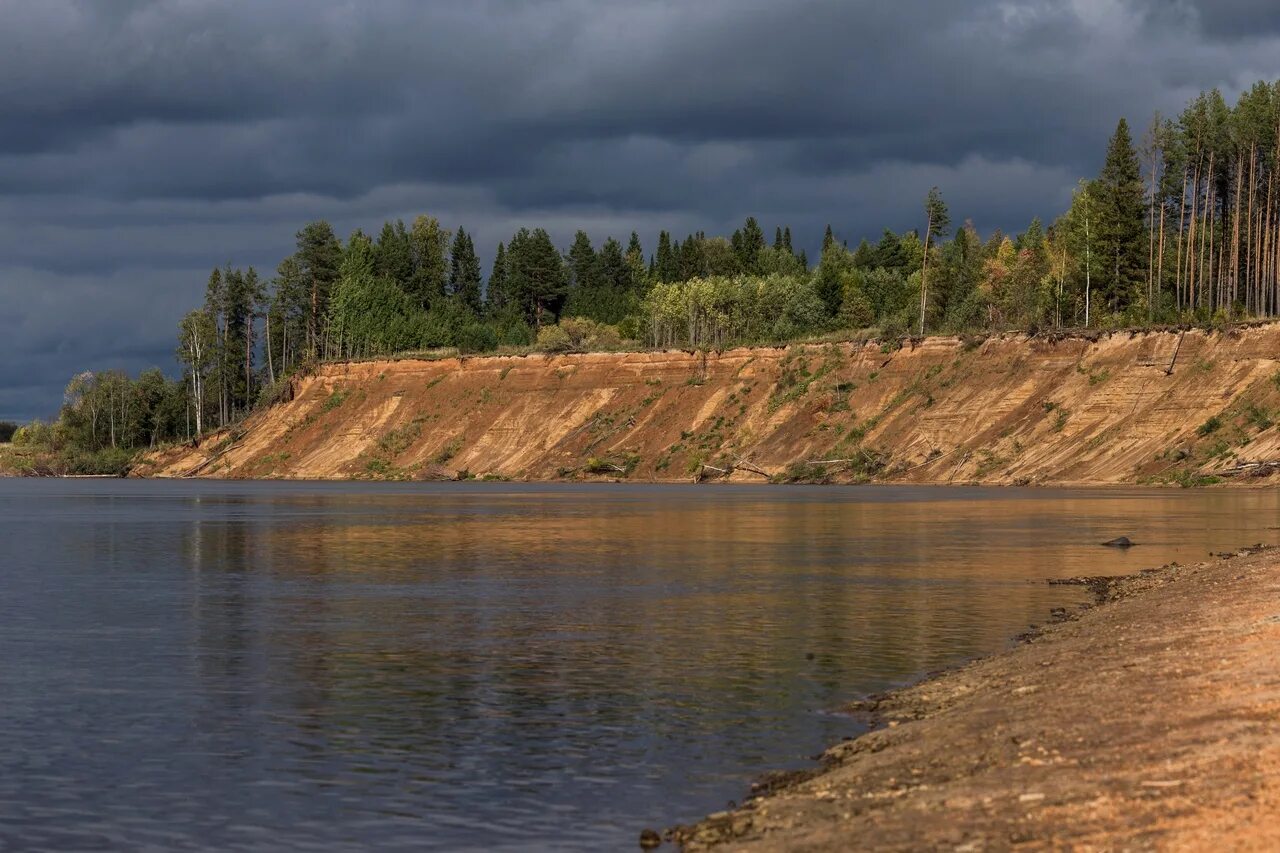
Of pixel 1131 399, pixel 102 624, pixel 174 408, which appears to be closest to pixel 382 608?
pixel 102 624

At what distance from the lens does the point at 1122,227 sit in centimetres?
13762

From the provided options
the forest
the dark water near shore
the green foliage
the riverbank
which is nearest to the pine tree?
the forest

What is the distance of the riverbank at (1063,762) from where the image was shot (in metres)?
11.3

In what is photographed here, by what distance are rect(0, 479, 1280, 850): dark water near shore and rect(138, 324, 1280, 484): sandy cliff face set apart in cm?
4230

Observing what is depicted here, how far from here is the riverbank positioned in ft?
37.0

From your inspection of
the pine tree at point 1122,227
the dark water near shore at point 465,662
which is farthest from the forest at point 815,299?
the dark water near shore at point 465,662

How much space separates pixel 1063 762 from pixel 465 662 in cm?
1213

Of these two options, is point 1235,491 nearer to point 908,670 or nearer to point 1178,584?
point 1178,584

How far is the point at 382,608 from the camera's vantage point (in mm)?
31422

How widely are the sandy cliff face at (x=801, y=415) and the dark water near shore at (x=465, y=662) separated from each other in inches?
1665

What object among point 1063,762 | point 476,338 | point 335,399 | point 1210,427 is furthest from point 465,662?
point 476,338

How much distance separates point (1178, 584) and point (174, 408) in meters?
181

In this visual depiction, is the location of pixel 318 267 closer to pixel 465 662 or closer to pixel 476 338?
pixel 476 338

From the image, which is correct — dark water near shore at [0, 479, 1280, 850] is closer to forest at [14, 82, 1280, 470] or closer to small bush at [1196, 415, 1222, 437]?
small bush at [1196, 415, 1222, 437]
